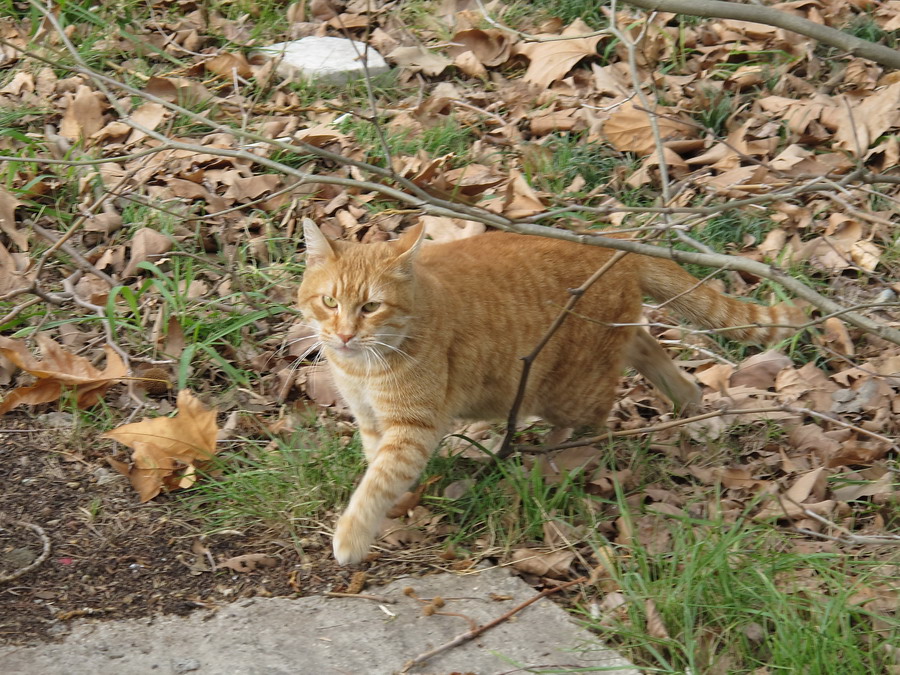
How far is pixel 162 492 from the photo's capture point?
3.71 meters

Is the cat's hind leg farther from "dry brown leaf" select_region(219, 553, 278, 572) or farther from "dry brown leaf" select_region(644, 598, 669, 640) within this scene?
"dry brown leaf" select_region(219, 553, 278, 572)

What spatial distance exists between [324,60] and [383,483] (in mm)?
3318

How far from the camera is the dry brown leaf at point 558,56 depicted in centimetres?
602

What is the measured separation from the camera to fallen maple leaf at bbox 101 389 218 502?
3.67 m

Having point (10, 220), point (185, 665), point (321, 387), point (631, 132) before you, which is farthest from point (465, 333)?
→ point (10, 220)

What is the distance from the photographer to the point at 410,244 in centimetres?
378

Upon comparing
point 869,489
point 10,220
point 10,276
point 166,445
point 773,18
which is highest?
point 773,18

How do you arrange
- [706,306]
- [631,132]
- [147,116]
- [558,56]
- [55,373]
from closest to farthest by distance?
[55,373]
[706,306]
[631,132]
[147,116]
[558,56]

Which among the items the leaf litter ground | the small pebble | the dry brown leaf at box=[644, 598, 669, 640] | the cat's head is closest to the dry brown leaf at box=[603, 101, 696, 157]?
the leaf litter ground

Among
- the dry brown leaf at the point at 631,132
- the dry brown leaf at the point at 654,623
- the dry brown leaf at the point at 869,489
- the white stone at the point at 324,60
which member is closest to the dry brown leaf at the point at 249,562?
the dry brown leaf at the point at 654,623

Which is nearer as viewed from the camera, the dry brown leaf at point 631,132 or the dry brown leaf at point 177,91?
the dry brown leaf at point 631,132

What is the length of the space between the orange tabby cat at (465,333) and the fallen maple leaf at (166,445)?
526mm

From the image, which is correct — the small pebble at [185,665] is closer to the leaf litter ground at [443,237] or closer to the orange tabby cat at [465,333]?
the leaf litter ground at [443,237]

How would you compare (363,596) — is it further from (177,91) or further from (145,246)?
(177,91)
